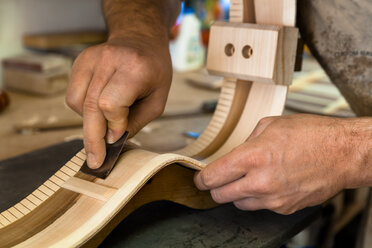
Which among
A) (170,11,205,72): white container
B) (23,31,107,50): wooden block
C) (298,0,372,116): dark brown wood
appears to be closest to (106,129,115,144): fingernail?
(298,0,372,116): dark brown wood

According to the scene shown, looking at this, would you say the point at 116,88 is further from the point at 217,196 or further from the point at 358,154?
the point at 358,154

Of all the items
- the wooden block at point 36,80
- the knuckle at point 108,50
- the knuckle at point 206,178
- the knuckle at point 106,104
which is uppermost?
the knuckle at point 108,50

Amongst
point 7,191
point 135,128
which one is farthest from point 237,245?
point 7,191

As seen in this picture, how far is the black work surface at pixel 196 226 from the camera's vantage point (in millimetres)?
707

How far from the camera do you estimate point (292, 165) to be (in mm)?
672

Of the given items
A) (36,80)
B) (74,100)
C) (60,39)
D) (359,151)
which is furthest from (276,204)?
(60,39)

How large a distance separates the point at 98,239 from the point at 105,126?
0.19 metres

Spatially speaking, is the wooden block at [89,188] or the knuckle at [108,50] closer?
the wooden block at [89,188]

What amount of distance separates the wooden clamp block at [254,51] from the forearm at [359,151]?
0.58 ft

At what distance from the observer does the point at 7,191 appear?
0.88m

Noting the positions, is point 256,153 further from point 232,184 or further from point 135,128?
point 135,128

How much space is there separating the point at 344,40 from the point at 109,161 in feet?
1.78

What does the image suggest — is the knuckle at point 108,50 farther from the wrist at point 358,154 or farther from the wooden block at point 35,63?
the wooden block at point 35,63


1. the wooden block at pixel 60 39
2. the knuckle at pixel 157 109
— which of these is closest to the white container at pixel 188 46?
the wooden block at pixel 60 39
